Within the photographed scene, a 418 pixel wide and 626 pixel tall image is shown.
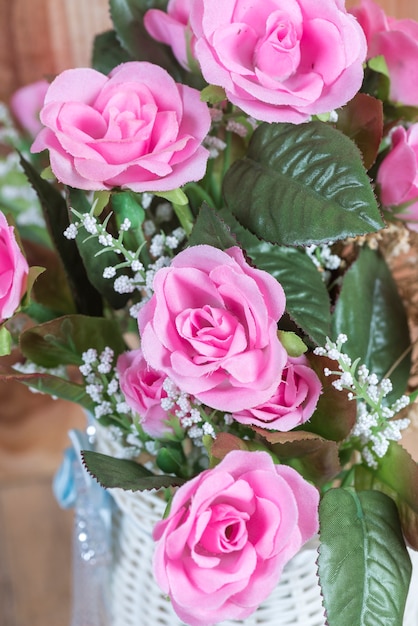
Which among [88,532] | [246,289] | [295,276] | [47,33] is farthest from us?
[47,33]

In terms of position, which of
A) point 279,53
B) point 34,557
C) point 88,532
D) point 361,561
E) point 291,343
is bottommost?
point 34,557

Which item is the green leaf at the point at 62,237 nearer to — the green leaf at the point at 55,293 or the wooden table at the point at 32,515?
the green leaf at the point at 55,293

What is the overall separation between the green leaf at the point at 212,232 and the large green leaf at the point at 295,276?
45mm

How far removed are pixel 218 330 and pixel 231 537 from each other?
104mm

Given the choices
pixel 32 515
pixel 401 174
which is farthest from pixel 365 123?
pixel 32 515

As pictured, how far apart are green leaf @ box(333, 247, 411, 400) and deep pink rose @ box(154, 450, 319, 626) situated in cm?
14

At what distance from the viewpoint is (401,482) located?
0.45 m

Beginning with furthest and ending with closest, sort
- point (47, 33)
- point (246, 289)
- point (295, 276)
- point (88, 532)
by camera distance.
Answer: point (47, 33) < point (88, 532) < point (295, 276) < point (246, 289)

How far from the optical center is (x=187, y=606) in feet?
1.23

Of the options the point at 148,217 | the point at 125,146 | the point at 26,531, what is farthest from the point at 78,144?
the point at 26,531

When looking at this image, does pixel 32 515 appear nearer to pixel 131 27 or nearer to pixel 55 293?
pixel 55 293

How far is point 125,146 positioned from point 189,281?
80mm

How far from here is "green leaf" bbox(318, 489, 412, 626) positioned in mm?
407

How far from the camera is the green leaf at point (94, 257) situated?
0.46 meters
